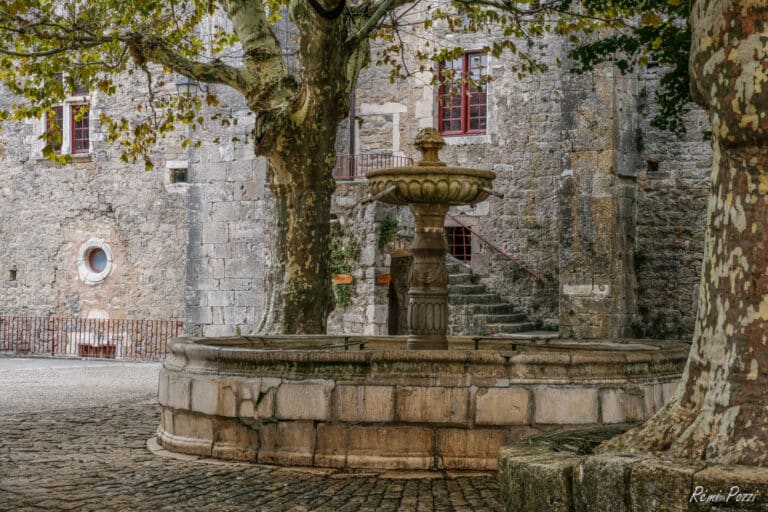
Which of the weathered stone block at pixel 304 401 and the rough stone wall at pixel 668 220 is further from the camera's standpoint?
the rough stone wall at pixel 668 220

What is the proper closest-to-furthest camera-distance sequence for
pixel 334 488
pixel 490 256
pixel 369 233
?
pixel 334 488 < pixel 369 233 < pixel 490 256

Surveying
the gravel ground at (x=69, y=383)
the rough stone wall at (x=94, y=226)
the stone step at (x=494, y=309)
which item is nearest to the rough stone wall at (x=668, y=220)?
the stone step at (x=494, y=309)

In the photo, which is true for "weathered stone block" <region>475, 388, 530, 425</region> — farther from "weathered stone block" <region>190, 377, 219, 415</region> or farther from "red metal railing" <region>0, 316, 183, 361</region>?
"red metal railing" <region>0, 316, 183, 361</region>

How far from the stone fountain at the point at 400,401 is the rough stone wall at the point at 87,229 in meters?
16.1

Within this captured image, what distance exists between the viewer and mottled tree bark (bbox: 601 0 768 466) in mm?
3359

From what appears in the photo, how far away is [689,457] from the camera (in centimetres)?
346

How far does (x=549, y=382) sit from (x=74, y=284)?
63.5 feet

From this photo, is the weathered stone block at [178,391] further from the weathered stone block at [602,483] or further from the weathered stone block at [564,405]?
the weathered stone block at [602,483]

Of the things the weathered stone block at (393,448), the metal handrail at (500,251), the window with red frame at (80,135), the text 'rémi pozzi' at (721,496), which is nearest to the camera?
the text 'rémi pozzi' at (721,496)

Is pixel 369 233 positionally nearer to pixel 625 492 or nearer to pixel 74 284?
pixel 74 284

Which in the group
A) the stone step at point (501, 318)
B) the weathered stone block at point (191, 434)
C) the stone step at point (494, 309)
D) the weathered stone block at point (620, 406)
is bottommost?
the weathered stone block at point (191, 434)

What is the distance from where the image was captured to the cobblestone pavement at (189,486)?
5594 millimetres

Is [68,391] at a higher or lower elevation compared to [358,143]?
lower

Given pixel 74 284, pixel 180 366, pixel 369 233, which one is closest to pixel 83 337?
pixel 74 284
